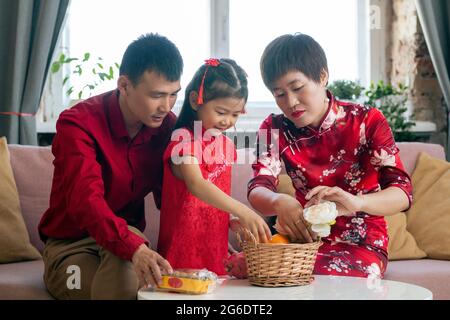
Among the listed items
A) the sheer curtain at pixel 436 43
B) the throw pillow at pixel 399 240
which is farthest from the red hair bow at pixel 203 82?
the sheer curtain at pixel 436 43

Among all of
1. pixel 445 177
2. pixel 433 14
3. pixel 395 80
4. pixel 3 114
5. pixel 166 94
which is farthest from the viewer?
pixel 395 80

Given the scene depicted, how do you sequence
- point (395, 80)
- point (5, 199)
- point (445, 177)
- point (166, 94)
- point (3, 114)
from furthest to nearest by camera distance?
1. point (395, 80)
2. point (3, 114)
3. point (445, 177)
4. point (5, 199)
5. point (166, 94)

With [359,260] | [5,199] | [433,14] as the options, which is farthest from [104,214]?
[433,14]

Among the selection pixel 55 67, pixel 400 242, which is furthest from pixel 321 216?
pixel 55 67

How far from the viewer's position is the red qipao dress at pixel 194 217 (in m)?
2.03

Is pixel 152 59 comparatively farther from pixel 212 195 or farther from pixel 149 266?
pixel 149 266

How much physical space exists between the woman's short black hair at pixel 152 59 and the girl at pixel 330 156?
253mm

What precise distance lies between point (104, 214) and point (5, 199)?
0.99 meters

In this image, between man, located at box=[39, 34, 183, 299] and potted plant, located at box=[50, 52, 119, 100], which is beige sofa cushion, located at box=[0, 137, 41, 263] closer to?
man, located at box=[39, 34, 183, 299]

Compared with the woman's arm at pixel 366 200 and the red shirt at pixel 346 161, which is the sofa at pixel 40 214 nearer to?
the red shirt at pixel 346 161

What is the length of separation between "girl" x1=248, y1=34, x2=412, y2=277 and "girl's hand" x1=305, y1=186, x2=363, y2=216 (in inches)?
3.5

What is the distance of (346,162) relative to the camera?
214cm
